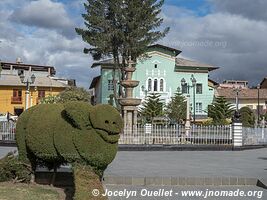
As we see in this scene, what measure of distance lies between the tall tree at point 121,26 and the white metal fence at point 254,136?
18.2 m

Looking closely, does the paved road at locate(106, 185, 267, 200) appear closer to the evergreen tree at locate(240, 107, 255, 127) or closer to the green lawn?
the green lawn

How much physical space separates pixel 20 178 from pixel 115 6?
110 feet

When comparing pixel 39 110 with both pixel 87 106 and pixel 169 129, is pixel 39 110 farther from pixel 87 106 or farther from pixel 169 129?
pixel 169 129

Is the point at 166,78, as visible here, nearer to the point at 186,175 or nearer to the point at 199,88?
the point at 199,88

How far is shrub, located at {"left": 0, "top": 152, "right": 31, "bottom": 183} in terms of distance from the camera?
8930 millimetres

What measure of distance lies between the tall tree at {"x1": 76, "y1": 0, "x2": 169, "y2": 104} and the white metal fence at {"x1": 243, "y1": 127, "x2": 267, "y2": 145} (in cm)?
1823

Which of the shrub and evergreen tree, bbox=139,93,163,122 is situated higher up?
evergreen tree, bbox=139,93,163,122

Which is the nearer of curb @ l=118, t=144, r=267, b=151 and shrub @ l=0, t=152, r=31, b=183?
shrub @ l=0, t=152, r=31, b=183

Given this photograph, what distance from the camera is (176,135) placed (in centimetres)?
2266

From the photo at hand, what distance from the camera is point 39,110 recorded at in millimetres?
8656

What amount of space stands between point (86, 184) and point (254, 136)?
1790 cm

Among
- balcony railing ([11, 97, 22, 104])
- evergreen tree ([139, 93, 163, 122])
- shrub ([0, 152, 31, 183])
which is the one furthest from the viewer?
balcony railing ([11, 97, 22, 104])

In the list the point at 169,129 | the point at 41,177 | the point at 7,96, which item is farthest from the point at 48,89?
the point at 41,177

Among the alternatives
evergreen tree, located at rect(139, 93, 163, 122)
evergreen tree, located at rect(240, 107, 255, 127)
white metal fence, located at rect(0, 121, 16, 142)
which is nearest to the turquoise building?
evergreen tree, located at rect(139, 93, 163, 122)
